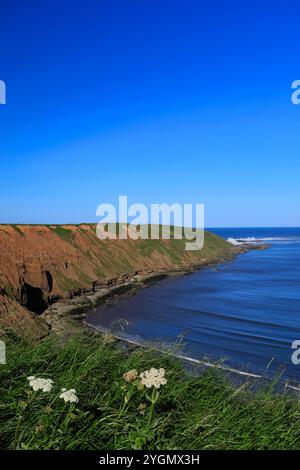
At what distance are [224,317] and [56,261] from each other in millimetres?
22723

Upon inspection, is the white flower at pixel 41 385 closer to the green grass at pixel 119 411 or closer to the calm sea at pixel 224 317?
the green grass at pixel 119 411

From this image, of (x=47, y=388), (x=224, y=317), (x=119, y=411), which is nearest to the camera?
(x=47, y=388)

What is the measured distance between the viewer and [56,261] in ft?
161

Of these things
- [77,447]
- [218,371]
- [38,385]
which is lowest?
[218,371]

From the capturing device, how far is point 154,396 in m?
5.15

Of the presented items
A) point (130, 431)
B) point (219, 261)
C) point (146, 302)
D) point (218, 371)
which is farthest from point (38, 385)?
point (219, 261)

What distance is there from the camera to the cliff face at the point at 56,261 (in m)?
33.9

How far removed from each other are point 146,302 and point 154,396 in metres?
37.4

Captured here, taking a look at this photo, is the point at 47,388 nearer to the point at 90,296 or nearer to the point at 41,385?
the point at 41,385

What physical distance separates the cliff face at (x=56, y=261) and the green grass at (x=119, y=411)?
17.0 meters

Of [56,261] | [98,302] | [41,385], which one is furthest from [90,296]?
[41,385]

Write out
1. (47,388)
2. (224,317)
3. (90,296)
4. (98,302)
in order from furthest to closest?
1. (90,296)
2. (98,302)
3. (224,317)
4. (47,388)
